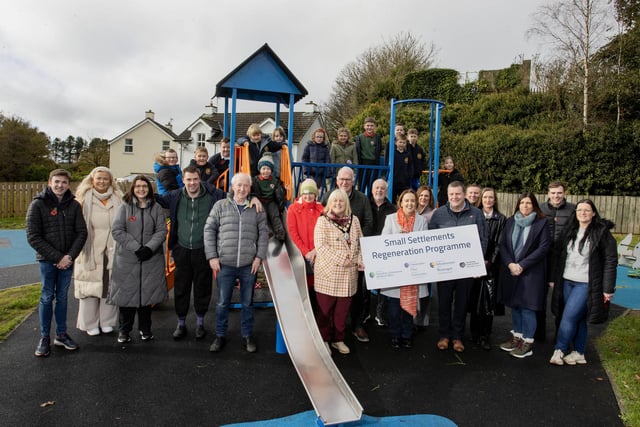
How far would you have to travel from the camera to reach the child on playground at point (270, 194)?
551 centimetres

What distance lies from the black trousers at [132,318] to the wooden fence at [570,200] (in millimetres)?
15391

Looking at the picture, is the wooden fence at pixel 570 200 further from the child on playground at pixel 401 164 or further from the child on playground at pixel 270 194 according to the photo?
the child on playground at pixel 270 194

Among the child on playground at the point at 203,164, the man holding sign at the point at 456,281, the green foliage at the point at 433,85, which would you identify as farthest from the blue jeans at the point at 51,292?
the green foliage at the point at 433,85

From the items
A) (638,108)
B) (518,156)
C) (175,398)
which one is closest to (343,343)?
(175,398)

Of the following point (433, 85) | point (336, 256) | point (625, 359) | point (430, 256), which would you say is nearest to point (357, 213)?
point (336, 256)

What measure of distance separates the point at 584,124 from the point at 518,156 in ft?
8.62

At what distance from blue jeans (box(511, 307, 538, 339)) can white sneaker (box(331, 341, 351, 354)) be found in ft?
6.78

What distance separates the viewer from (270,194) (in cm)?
552

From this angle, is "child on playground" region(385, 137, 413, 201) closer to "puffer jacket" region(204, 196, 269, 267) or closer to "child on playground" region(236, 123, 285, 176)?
"child on playground" region(236, 123, 285, 176)

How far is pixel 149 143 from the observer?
41438 mm

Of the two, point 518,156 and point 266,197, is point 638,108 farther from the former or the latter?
point 266,197

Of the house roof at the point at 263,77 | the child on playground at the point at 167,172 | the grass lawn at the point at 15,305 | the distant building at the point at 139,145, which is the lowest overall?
the grass lawn at the point at 15,305

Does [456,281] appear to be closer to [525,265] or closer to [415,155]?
[525,265]

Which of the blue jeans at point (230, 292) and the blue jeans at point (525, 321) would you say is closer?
the blue jeans at point (230, 292)
